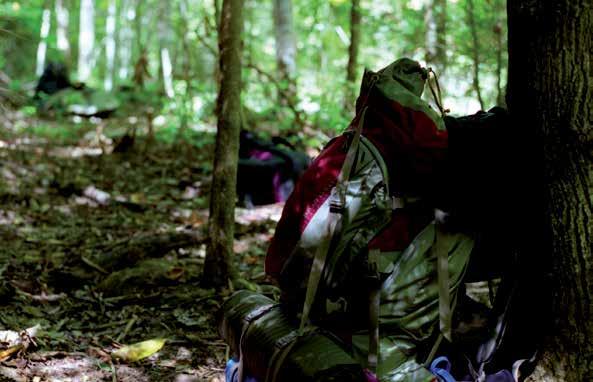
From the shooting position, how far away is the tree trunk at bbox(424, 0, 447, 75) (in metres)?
10.6

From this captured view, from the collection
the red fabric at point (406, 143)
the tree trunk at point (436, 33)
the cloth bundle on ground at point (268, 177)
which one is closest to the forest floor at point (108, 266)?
the cloth bundle on ground at point (268, 177)

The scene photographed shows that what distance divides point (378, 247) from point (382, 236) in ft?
0.17

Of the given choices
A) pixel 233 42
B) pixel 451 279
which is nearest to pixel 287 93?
pixel 233 42

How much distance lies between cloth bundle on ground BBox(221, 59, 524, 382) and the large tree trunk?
1.13 feet

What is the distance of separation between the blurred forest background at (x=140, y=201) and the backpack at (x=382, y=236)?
5.54ft

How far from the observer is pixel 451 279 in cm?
267

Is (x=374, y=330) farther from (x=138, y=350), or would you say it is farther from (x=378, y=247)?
(x=138, y=350)

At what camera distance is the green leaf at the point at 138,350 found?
4160mm

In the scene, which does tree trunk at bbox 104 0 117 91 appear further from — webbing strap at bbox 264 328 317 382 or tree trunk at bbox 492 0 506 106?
webbing strap at bbox 264 328 317 382

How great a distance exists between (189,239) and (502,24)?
5.70m

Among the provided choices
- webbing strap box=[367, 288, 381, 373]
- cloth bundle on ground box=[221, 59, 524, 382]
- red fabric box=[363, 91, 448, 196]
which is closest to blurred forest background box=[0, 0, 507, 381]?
cloth bundle on ground box=[221, 59, 524, 382]

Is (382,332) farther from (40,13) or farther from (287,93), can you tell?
(40,13)

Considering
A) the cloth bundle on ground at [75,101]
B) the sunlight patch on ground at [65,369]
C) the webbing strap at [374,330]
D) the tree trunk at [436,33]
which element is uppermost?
the tree trunk at [436,33]

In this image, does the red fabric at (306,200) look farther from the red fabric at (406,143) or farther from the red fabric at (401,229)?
the red fabric at (401,229)
